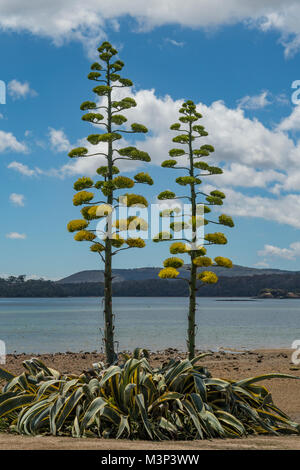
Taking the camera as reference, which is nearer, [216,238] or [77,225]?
[77,225]

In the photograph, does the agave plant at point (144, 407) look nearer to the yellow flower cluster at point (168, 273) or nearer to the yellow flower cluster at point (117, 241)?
the yellow flower cluster at point (117, 241)

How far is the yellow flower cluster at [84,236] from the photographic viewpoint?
549 inches

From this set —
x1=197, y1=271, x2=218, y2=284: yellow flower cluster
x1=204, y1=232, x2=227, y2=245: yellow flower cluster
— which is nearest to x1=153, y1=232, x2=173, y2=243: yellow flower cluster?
x1=204, y1=232, x2=227, y2=245: yellow flower cluster

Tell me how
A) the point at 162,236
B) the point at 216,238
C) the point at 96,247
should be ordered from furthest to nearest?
the point at 162,236
the point at 216,238
the point at 96,247

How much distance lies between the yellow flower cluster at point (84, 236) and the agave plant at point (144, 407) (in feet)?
19.6

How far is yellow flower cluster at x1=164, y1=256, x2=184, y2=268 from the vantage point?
15.8 metres

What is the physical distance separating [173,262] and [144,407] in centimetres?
925

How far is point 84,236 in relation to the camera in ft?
45.7

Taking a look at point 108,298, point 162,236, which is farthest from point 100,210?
point 162,236

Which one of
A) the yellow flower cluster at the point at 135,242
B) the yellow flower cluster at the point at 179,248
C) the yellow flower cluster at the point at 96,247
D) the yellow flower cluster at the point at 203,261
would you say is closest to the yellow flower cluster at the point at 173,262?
the yellow flower cluster at the point at 179,248

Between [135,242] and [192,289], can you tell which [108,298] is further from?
[192,289]

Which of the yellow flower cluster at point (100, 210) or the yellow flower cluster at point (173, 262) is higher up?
the yellow flower cluster at point (100, 210)

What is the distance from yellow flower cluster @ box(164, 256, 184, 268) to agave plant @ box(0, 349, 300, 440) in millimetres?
7579
